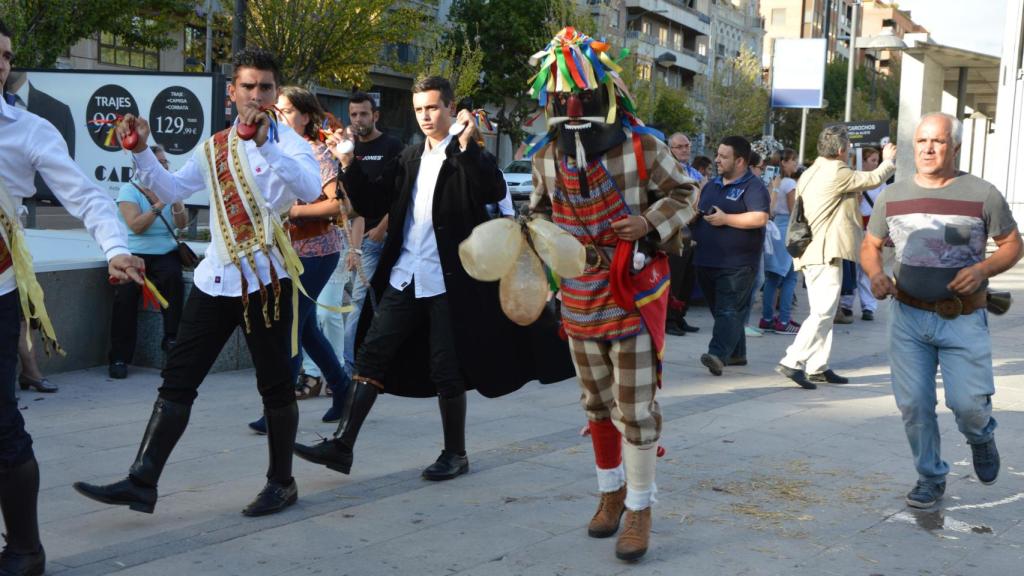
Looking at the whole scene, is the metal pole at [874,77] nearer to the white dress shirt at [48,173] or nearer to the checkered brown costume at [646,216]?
the checkered brown costume at [646,216]

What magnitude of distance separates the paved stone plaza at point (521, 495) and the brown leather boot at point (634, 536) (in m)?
0.05

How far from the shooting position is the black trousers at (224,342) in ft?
15.3

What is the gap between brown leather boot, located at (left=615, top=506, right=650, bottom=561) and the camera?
14.0ft

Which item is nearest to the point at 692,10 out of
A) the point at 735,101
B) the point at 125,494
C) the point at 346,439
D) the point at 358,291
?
the point at 735,101

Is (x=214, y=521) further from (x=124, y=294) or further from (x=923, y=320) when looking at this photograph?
(x=124, y=294)

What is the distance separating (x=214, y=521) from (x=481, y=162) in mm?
2004

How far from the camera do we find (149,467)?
15.0 feet

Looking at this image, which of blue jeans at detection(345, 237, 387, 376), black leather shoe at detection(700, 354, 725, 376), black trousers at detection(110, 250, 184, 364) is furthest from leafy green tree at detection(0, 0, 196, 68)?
black leather shoe at detection(700, 354, 725, 376)

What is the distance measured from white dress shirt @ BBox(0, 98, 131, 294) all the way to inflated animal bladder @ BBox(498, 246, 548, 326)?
1.39 meters

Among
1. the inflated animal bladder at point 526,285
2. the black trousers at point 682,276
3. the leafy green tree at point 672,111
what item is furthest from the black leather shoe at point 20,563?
the leafy green tree at point 672,111

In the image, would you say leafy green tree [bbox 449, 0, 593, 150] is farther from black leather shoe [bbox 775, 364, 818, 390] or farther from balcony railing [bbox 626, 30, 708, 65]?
black leather shoe [bbox 775, 364, 818, 390]

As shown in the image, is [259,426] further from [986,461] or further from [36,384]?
[986,461]

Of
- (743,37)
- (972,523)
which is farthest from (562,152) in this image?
(743,37)

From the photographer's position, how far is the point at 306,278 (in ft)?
19.9
